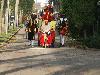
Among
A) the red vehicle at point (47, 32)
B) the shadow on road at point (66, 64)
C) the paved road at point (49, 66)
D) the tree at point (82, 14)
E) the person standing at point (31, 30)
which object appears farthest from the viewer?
the person standing at point (31, 30)

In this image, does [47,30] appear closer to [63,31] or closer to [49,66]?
[63,31]

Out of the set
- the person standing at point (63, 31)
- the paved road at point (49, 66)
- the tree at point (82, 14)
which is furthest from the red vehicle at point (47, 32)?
the paved road at point (49, 66)

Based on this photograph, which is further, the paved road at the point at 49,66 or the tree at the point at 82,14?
the tree at the point at 82,14

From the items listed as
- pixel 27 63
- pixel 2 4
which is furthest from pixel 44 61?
pixel 2 4

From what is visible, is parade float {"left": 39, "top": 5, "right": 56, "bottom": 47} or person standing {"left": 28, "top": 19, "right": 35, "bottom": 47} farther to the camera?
person standing {"left": 28, "top": 19, "right": 35, "bottom": 47}

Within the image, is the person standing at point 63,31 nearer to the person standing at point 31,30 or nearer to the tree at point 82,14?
the tree at point 82,14

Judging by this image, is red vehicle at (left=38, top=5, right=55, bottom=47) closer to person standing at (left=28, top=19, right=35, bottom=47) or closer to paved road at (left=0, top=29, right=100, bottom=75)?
person standing at (left=28, top=19, right=35, bottom=47)

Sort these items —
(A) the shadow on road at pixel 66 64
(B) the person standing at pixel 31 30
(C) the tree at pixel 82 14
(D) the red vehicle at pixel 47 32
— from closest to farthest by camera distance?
(A) the shadow on road at pixel 66 64, (D) the red vehicle at pixel 47 32, (C) the tree at pixel 82 14, (B) the person standing at pixel 31 30

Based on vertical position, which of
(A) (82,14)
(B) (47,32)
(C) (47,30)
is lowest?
(B) (47,32)

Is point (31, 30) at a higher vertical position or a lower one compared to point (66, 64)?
higher

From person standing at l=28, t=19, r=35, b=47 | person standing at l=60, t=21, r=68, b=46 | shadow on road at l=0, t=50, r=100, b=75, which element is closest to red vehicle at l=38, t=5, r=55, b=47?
person standing at l=60, t=21, r=68, b=46

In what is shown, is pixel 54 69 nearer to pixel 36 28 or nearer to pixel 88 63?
pixel 88 63

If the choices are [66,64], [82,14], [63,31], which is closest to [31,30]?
[63,31]

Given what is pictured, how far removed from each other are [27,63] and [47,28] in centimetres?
938
